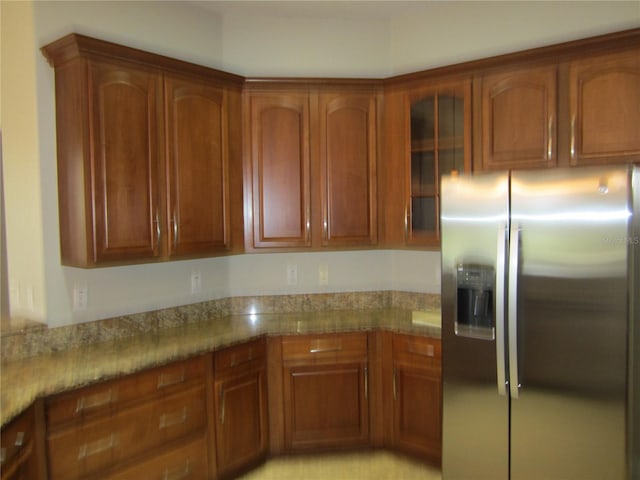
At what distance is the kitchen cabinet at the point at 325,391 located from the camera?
116 inches

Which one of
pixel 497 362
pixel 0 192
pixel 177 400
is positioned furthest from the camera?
pixel 0 192

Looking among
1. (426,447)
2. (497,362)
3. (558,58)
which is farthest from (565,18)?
(426,447)

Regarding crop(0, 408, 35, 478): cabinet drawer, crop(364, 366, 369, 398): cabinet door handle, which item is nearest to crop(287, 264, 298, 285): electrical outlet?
crop(364, 366, 369, 398): cabinet door handle

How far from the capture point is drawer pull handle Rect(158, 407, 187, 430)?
2.38m

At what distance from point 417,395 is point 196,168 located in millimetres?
1831

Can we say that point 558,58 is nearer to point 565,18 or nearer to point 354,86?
point 565,18

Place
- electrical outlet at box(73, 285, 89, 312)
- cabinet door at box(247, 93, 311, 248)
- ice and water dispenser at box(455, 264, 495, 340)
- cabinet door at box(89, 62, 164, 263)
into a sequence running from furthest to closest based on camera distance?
1. cabinet door at box(247, 93, 311, 248)
2. electrical outlet at box(73, 285, 89, 312)
3. cabinet door at box(89, 62, 164, 263)
4. ice and water dispenser at box(455, 264, 495, 340)

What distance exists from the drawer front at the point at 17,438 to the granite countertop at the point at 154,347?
47 mm

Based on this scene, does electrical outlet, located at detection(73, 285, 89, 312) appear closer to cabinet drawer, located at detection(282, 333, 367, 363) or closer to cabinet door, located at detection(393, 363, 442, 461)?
cabinet drawer, located at detection(282, 333, 367, 363)

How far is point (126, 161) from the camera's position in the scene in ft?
8.14

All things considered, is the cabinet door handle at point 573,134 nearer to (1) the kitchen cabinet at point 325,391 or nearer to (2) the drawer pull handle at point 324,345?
(1) the kitchen cabinet at point 325,391

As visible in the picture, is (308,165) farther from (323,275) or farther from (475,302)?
(475,302)

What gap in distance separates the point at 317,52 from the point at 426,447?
263cm

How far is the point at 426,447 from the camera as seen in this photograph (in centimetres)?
288
